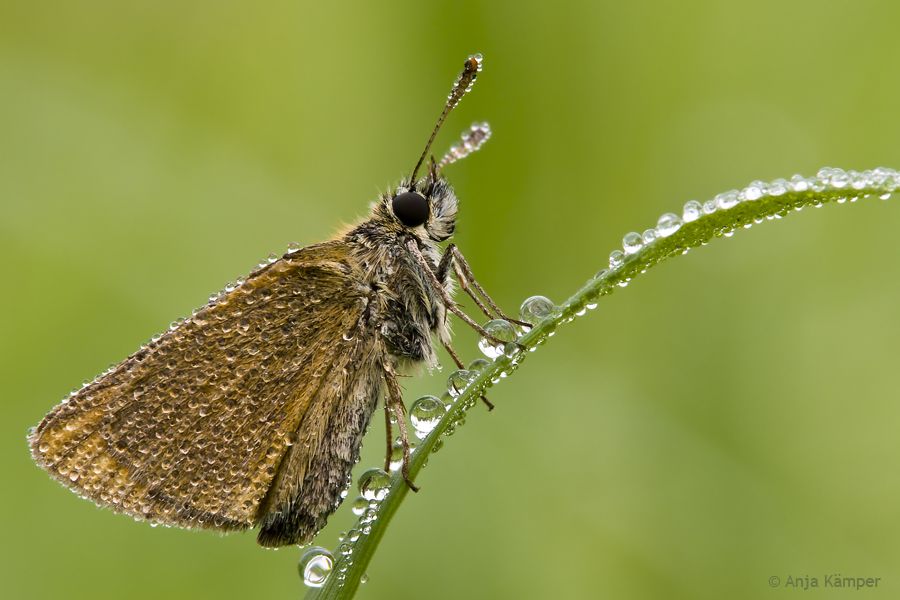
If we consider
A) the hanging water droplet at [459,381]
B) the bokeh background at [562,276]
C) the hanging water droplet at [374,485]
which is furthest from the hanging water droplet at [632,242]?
the bokeh background at [562,276]

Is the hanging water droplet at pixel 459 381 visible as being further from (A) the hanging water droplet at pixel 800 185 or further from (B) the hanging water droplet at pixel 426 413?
(A) the hanging water droplet at pixel 800 185

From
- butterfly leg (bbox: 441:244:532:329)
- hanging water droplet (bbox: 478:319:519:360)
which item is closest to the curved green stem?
hanging water droplet (bbox: 478:319:519:360)

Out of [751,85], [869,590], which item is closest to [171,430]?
[869,590]

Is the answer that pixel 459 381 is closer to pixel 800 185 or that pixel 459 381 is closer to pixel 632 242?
pixel 632 242

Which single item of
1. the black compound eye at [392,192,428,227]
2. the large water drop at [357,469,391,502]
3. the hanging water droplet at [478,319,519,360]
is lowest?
the large water drop at [357,469,391,502]

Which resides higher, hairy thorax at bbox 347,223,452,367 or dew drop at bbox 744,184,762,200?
hairy thorax at bbox 347,223,452,367

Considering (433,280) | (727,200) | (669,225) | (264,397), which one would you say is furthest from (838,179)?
(264,397)

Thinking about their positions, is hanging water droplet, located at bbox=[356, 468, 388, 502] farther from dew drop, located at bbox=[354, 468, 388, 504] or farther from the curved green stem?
the curved green stem
